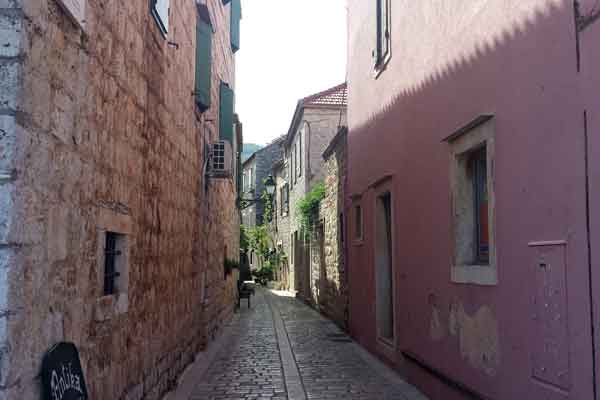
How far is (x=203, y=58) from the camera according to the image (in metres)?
9.06

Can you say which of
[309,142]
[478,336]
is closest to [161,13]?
[478,336]

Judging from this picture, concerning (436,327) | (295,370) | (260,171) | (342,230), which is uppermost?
(260,171)

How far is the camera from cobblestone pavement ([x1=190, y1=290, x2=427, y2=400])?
670 centimetres

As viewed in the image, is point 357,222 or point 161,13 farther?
point 357,222

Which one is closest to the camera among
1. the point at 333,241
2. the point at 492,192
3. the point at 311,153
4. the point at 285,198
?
the point at 492,192

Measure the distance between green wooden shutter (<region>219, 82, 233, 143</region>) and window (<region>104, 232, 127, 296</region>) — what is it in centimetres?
803

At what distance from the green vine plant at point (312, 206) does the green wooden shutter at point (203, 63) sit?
682cm

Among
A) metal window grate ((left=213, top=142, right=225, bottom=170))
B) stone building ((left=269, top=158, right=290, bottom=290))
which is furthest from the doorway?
stone building ((left=269, top=158, right=290, bottom=290))

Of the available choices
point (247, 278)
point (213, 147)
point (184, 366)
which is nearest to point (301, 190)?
point (247, 278)

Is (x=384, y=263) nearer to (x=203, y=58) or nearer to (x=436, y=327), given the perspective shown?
(x=436, y=327)

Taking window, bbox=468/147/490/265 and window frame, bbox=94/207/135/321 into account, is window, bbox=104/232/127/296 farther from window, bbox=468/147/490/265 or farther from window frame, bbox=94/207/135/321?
window, bbox=468/147/490/265

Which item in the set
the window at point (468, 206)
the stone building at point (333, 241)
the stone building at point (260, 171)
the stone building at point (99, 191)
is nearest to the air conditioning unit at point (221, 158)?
the stone building at point (99, 191)

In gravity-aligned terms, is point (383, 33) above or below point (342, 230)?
above

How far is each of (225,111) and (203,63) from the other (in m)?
3.68
